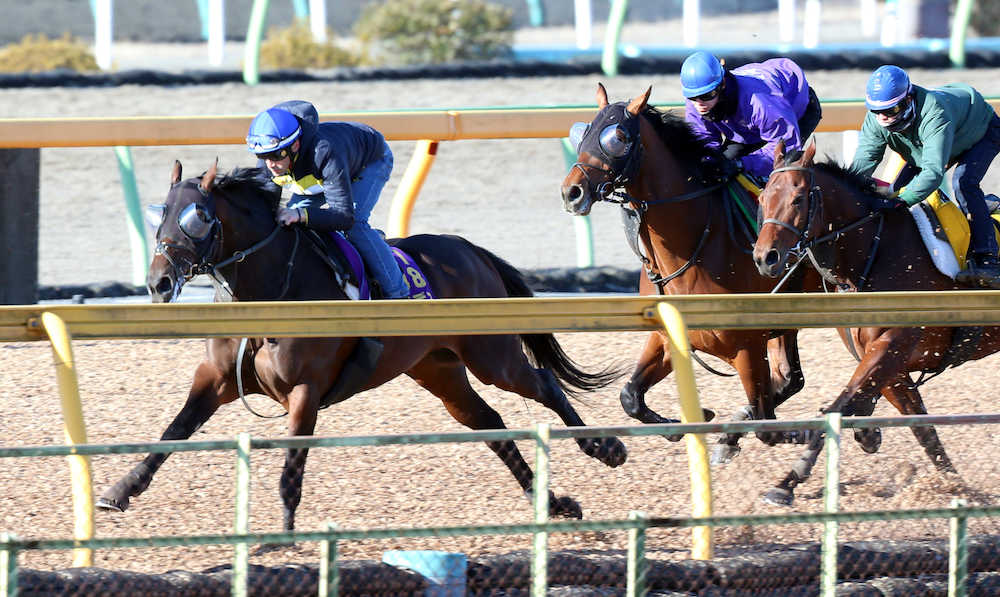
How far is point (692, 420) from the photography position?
4066 millimetres

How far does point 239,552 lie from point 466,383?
237 cm

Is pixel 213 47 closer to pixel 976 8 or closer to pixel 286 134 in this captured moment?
pixel 286 134

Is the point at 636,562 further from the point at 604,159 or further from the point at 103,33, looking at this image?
the point at 103,33

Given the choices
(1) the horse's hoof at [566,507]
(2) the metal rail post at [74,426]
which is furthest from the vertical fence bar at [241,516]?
(1) the horse's hoof at [566,507]

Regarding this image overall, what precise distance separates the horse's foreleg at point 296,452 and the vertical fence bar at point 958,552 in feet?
6.00

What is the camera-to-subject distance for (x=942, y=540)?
430cm

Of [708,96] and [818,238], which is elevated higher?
[708,96]

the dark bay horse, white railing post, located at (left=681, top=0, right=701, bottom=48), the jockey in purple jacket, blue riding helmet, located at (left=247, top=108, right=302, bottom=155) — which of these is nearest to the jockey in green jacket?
the jockey in purple jacket

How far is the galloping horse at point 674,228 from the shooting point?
18.8ft

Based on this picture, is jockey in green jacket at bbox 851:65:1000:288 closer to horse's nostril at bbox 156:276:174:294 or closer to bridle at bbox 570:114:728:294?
bridle at bbox 570:114:728:294

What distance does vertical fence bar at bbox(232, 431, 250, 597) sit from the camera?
342 centimetres

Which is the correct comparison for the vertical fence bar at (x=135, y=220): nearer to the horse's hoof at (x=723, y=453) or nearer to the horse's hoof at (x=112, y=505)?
the horse's hoof at (x=112, y=505)

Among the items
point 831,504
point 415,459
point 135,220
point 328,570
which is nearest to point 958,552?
point 831,504

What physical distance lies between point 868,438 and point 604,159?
1.82 metres
